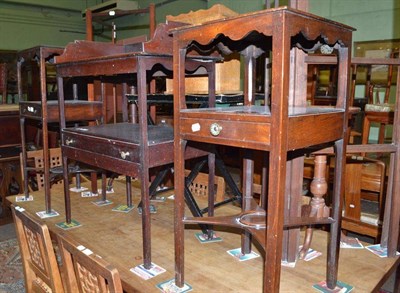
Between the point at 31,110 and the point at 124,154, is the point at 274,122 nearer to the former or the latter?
the point at 124,154

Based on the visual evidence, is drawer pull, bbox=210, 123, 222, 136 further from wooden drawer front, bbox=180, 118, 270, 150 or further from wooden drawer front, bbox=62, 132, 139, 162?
wooden drawer front, bbox=62, 132, 139, 162

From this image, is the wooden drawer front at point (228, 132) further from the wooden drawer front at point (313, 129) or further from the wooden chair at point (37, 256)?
the wooden chair at point (37, 256)

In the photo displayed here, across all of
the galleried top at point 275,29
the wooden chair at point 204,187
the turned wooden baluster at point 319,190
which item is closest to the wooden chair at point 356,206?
the wooden chair at point 204,187

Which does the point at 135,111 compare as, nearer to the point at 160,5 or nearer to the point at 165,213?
the point at 165,213

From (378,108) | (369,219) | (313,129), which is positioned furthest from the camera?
(378,108)

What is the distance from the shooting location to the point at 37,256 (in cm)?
166

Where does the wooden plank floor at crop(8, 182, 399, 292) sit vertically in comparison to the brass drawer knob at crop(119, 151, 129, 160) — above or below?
below

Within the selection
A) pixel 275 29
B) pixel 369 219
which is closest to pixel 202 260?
pixel 275 29

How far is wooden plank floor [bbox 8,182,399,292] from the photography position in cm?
152

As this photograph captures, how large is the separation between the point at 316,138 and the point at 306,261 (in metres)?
0.73

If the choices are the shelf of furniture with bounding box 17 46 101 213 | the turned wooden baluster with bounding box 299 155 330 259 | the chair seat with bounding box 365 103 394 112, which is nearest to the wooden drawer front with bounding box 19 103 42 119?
the shelf of furniture with bounding box 17 46 101 213

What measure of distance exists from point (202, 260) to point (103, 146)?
2.34 ft

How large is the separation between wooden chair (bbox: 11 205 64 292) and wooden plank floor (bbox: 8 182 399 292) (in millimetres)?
273

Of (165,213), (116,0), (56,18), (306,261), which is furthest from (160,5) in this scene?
(306,261)
